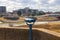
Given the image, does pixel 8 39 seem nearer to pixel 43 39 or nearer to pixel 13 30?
pixel 13 30

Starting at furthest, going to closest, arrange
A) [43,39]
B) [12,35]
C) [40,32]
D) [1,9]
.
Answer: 1. [1,9]
2. [12,35]
3. [40,32]
4. [43,39]

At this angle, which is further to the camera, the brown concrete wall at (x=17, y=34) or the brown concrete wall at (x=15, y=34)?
the brown concrete wall at (x=15, y=34)

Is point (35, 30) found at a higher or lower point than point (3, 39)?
higher

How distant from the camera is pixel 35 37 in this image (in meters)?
8.77

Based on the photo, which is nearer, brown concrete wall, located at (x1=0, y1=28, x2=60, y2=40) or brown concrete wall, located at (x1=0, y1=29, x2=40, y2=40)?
brown concrete wall, located at (x1=0, y1=28, x2=60, y2=40)

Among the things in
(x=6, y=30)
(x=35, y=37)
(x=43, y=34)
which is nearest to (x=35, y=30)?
(x=35, y=37)

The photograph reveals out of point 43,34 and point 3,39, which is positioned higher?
point 43,34

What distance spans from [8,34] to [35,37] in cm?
163

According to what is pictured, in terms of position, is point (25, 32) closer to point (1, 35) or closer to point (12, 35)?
point (12, 35)

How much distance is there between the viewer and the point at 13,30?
31.0 ft

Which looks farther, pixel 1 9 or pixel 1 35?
pixel 1 9

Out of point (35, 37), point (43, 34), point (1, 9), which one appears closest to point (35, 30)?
point (35, 37)

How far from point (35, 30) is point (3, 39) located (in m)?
1.99

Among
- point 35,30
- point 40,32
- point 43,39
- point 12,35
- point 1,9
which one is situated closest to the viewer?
point 43,39
